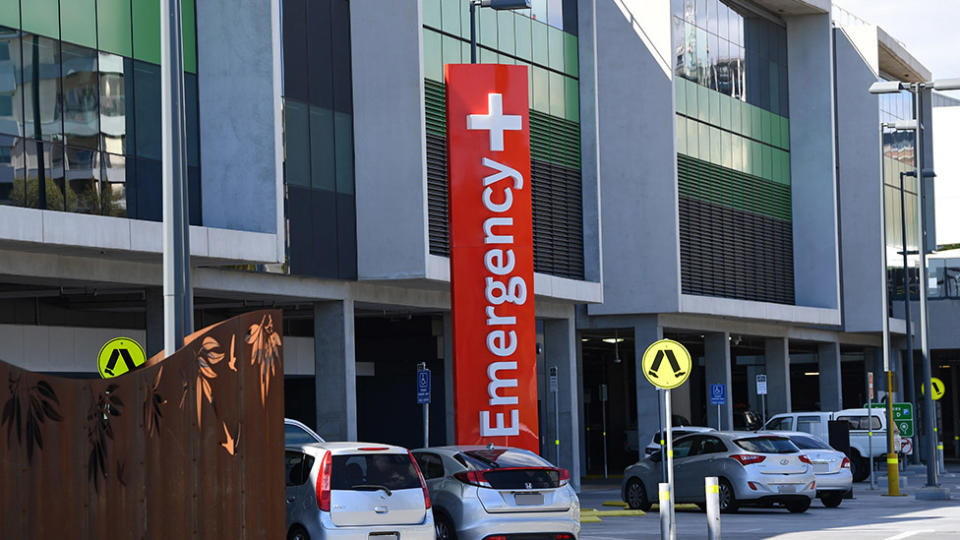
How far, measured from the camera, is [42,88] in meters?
22.9

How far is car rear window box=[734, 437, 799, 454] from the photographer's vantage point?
1062 inches

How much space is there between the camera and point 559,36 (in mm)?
37406

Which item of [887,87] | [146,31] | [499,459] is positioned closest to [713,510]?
[499,459]

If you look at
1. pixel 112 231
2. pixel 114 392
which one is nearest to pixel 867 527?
pixel 112 231

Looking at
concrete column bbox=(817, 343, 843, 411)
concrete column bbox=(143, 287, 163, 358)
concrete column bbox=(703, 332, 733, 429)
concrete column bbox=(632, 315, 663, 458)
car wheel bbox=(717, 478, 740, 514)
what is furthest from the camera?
concrete column bbox=(817, 343, 843, 411)

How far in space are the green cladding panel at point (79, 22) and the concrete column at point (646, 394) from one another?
21.6 meters

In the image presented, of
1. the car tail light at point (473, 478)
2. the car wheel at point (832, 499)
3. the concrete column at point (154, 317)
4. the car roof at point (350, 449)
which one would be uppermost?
the concrete column at point (154, 317)

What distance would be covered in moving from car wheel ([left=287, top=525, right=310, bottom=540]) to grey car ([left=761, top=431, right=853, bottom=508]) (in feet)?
47.2

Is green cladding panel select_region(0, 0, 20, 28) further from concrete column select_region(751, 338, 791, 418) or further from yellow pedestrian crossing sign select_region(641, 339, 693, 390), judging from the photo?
concrete column select_region(751, 338, 791, 418)

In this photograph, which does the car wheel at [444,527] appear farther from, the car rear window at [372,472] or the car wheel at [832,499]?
the car wheel at [832,499]

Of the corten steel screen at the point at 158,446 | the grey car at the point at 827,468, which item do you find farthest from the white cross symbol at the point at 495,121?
the corten steel screen at the point at 158,446

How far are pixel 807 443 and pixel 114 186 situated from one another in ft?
47.7

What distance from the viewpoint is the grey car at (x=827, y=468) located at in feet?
95.1

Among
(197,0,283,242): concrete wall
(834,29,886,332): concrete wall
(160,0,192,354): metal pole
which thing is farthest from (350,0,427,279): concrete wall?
(834,29,886,332): concrete wall
